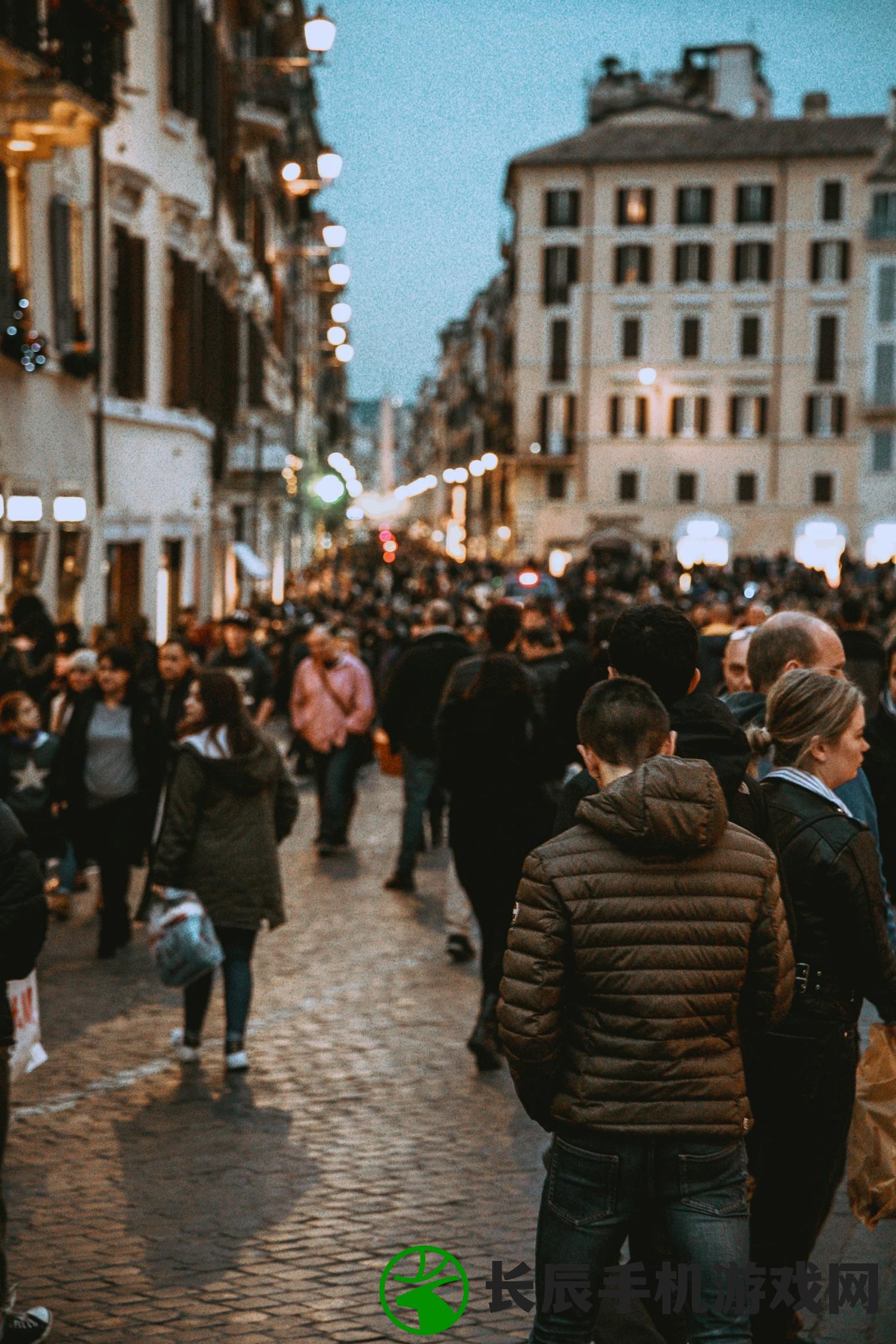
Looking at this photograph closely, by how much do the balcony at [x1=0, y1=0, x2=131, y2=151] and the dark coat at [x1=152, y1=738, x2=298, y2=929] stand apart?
374 inches

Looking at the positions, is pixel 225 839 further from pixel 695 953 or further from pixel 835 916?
pixel 695 953

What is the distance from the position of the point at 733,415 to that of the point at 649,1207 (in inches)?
2571

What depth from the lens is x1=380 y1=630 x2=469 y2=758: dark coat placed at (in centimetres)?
1159

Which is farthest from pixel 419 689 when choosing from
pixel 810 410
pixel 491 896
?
pixel 810 410

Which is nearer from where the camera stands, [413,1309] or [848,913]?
[848,913]

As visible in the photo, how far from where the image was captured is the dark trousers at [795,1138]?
4297 millimetres

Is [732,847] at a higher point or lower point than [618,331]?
lower

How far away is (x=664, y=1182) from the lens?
3.64 m

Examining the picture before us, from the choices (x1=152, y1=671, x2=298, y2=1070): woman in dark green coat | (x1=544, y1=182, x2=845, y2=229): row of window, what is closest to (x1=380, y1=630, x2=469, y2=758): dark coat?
(x1=152, y1=671, x2=298, y2=1070): woman in dark green coat

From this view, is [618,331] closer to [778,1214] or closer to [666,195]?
[666,195]

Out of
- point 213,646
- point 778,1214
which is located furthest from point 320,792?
point 778,1214

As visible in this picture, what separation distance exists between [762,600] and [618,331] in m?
36.0

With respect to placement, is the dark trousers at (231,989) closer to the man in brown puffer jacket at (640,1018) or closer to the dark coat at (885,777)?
the dark coat at (885,777)

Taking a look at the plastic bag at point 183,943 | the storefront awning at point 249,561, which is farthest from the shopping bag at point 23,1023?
the storefront awning at point 249,561
